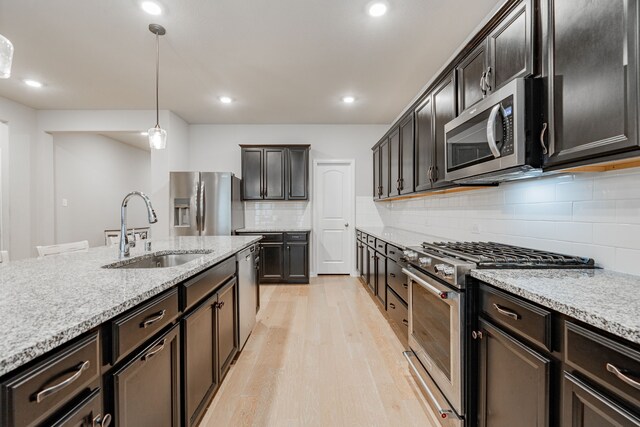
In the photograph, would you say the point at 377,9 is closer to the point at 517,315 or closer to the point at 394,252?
the point at 394,252

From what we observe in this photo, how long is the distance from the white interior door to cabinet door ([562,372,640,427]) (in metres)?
4.17

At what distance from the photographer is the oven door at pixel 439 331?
139 centimetres

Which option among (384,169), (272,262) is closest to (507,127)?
(384,169)

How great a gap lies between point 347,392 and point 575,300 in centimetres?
148

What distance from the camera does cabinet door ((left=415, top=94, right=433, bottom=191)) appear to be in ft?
8.18

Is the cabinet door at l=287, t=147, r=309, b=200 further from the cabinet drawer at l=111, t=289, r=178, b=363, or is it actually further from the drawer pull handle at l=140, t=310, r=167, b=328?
the drawer pull handle at l=140, t=310, r=167, b=328

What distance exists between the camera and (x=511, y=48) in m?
1.45

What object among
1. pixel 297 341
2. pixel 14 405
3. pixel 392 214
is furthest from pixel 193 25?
pixel 392 214

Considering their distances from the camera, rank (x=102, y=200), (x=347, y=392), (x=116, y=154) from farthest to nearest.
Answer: (x=116, y=154), (x=102, y=200), (x=347, y=392)

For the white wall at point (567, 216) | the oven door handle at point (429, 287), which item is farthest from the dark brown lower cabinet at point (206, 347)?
the white wall at point (567, 216)

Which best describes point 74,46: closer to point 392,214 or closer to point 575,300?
point 575,300

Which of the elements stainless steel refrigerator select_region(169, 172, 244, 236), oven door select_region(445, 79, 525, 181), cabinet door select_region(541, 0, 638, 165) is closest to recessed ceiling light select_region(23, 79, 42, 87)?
stainless steel refrigerator select_region(169, 172, 244, 236)

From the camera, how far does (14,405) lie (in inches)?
22.0

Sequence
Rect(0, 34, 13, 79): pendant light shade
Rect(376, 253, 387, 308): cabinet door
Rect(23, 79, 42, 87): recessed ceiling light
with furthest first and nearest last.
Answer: Rect(23, 79, 42, 87): recessed ceiling light → Rect(376, 253, 387, 308): cabinet door → Rect(0, 34, 13, 79): pendant light shade
